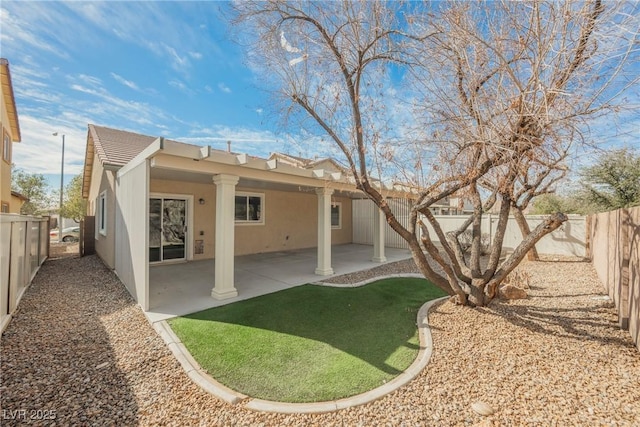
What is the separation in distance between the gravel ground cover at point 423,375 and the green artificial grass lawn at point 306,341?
34cm

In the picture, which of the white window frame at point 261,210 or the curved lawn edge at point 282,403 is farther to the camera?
the white window frame at point 261,210

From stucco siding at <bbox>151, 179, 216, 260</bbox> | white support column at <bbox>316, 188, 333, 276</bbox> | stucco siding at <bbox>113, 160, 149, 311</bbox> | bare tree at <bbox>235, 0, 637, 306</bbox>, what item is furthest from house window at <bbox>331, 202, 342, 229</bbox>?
stucco siding at <bbox>113, 160, 149, 311</bbox>

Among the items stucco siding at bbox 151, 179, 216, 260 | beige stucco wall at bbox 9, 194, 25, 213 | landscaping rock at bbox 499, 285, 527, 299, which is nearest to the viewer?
landscaping rock at bbox 499, 285, 527, 299

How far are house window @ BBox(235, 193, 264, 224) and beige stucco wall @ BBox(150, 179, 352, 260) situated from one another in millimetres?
183

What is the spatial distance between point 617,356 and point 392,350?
2.86m

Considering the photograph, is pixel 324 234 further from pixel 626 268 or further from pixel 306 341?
pixel 626 268

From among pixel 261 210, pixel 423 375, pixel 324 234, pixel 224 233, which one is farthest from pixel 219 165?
pixel 261 210

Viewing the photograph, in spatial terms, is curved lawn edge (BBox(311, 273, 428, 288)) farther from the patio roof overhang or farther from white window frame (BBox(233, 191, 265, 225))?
white window frame (BBox(233, 191, 265, 225))

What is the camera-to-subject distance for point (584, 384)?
122 inches

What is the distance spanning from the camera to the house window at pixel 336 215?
15266 mm

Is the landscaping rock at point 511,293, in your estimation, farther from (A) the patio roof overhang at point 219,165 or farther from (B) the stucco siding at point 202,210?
(B) the stucco siding at point 202,210

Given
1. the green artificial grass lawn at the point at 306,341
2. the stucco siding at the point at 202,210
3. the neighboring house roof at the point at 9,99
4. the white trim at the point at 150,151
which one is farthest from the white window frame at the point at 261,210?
the neighboring house roof at the point at 9,99

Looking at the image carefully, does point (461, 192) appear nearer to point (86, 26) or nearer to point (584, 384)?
point (584, 384)

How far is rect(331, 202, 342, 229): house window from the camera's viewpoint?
15266mm
